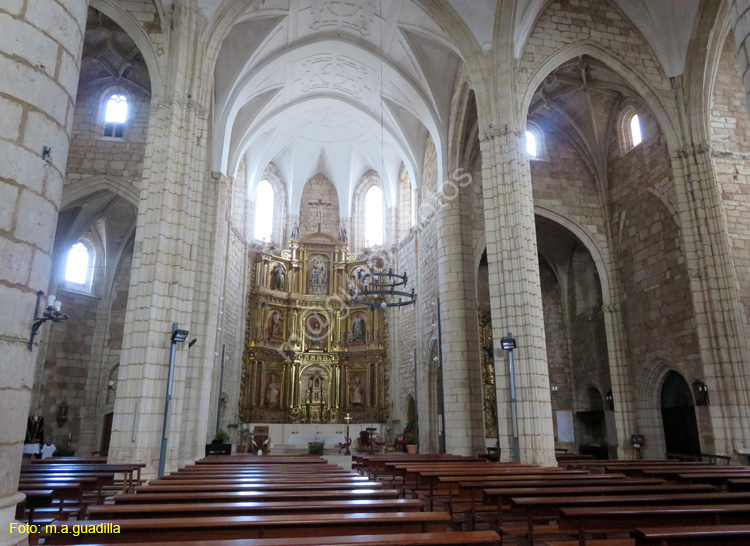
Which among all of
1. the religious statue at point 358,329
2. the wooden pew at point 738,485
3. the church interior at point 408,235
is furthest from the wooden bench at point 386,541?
the religious statue at point 358,329

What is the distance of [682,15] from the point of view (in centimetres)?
1573

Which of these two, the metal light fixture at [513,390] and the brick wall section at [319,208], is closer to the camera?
the metal light fixture at [513,390]

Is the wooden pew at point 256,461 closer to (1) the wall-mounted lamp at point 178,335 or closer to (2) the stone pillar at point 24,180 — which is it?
(1) the wall-mounted lamp at point 178,335

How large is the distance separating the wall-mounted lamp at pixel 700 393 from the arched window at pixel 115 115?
19700 millimetres

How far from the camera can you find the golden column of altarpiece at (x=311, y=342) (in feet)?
85.0

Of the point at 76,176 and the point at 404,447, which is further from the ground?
the point at 76,176

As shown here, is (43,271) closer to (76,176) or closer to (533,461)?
(533,461)

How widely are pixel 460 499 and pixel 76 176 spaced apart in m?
16.2

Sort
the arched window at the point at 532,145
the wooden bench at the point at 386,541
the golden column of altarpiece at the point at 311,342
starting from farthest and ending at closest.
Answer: the golden column of altarpiece at the point at 311,342, the arched window at the point at 532,145, the wooden bench at the point at 386,541

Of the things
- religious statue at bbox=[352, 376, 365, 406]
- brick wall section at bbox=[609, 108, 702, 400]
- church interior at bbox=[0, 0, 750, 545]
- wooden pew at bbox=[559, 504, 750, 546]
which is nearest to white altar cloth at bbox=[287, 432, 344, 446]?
church interior at bbox=[0, 0, 750, 545]

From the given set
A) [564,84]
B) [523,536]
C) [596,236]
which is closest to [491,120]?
[564,84]

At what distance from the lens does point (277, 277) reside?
27.6 meters

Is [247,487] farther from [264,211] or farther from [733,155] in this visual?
[264,211]

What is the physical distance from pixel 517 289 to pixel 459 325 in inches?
173
